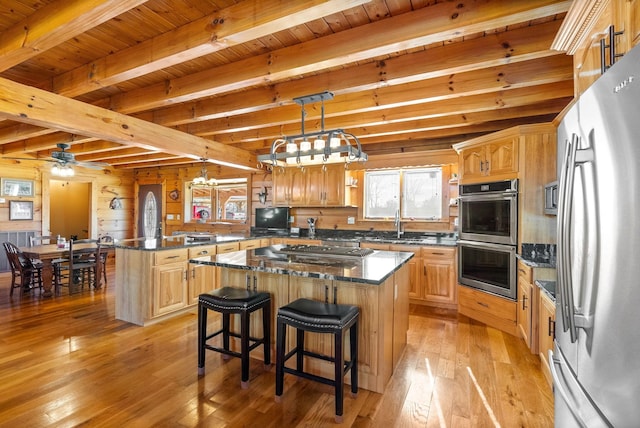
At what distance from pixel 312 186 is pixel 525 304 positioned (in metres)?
3.57

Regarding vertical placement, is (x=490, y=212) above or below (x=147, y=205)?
below

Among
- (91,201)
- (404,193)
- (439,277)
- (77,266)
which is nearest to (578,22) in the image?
(439,277)

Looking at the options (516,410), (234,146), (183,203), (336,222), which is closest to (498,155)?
(516,410)

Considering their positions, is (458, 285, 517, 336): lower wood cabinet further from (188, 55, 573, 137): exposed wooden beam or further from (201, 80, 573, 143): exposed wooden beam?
(188, 55, 573, 137): exposed wooden beam

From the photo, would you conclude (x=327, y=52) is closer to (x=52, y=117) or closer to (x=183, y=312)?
(x=52, y=117)

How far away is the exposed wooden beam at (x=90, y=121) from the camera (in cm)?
277

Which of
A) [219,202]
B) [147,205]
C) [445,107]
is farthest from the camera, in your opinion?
[147,205]

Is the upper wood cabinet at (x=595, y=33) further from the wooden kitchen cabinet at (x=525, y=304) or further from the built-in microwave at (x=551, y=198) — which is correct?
the wooden kitchen cabinet at (x=525, y=304)

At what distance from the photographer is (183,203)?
7418 millimetres

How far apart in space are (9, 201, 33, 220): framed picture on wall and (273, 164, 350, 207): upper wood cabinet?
5.08 meters

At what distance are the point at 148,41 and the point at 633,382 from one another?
3.05 meters

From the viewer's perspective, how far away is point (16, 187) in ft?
20.4

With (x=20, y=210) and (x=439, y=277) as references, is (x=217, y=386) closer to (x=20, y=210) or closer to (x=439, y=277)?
(x=439, y=277)

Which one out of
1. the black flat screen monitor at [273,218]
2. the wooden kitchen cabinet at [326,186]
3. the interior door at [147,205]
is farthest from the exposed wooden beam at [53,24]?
the interior door at [147,205]
